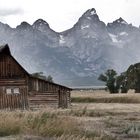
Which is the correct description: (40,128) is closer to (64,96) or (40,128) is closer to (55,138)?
(55,138)

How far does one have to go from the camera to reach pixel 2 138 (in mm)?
14484

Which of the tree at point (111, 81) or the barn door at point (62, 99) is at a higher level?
the tree at point (111, 81)

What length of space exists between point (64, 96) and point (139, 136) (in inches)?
1387

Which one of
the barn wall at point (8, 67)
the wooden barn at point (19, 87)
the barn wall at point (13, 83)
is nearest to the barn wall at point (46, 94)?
the wooden barn at point (19, 87)

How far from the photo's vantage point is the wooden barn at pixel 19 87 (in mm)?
51416

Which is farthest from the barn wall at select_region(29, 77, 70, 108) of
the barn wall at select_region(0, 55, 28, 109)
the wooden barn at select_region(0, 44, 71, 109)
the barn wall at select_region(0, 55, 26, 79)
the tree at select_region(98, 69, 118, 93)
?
the tree at select_region(98, 69, 118, 93)

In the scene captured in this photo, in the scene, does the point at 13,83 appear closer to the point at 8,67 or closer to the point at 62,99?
the point at 8,67

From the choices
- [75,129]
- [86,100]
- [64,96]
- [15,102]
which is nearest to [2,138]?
[75,129]

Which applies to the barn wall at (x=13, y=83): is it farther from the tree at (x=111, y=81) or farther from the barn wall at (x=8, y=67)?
the tree at (x=111, y=81)

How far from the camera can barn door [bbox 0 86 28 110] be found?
50.8 m

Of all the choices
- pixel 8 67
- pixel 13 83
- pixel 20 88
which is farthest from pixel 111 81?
pixel 8 67

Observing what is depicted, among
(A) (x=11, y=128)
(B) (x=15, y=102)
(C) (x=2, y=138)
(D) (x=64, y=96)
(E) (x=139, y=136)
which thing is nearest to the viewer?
(C) (x=2, y=138)

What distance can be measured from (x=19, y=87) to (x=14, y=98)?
1463 millimetres

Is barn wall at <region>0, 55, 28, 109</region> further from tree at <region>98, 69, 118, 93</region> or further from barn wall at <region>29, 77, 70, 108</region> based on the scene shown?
tree at <region>98, 69, 118, 93</region>
